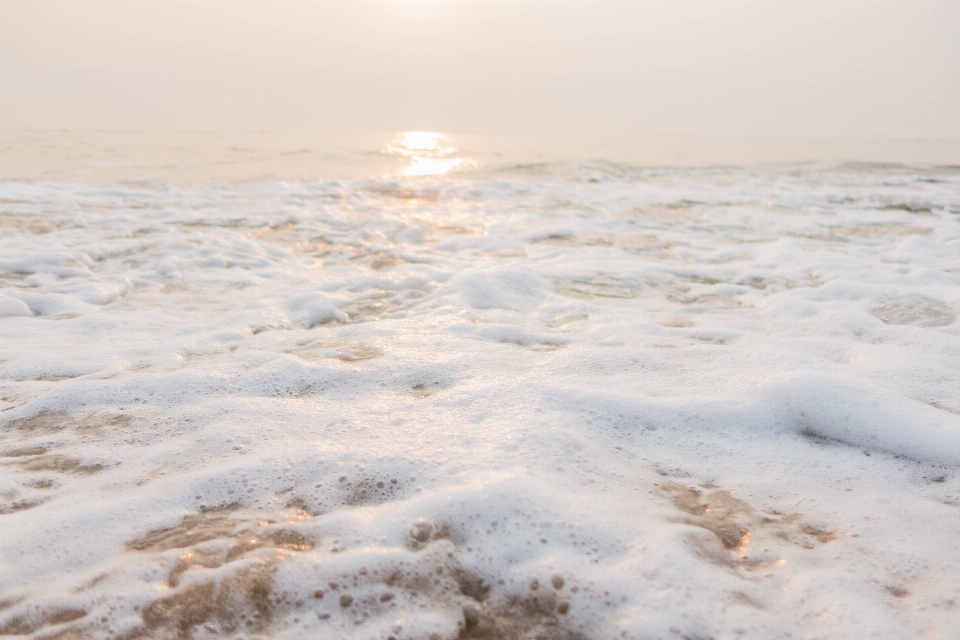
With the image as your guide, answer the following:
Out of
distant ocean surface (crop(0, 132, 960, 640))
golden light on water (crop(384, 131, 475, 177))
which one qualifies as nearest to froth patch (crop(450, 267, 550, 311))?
distant ocean surface (crop(0, 132, 960, 640))

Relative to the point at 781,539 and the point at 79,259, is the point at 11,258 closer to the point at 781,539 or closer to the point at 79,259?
the point at 79,259

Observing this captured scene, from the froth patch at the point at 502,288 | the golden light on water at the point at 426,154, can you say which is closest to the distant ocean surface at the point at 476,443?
the froth patch at the point at 502,288

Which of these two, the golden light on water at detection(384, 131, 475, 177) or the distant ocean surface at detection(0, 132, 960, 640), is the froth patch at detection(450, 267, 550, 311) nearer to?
the distant ocean surface at detection(0, 132, 960, 640)

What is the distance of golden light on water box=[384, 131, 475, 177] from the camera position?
10.5 metres

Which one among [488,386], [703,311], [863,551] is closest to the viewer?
[863,551]

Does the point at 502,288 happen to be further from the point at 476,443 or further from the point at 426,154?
the point at 426,154

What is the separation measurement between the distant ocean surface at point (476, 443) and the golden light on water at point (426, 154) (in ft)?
19.6

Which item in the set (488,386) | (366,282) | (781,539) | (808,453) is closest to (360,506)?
(488,386)

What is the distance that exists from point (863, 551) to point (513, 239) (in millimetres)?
4195

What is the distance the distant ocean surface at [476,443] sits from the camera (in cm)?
138

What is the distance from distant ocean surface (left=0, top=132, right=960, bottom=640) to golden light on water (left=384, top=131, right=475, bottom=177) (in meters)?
5.98

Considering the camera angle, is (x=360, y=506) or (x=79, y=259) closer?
(x=360, y=506)

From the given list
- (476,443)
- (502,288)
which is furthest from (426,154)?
(476,443)

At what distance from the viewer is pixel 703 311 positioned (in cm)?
354
